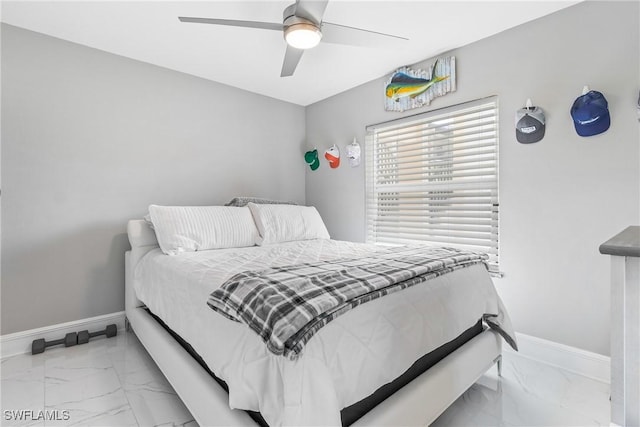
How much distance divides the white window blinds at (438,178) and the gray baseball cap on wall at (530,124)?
19cm

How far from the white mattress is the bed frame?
0.11 m

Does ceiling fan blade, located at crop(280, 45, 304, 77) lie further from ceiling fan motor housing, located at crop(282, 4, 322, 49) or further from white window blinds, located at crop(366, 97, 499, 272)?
white window blinds, located at crop(366, 97, 499, 272)

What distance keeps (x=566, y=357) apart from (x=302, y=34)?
2.60 m

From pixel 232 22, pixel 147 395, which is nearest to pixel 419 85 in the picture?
pixel 232 22

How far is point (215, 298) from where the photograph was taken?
3.78 ft

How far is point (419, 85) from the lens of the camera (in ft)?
8.91

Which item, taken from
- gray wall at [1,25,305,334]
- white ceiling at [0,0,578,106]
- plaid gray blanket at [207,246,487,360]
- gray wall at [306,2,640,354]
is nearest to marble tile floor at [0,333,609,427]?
gray wall at [306,2,640,354]

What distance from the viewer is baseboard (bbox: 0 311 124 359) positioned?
85.6 inches

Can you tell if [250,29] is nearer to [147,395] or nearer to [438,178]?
[438,178]

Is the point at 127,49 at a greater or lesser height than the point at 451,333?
greater

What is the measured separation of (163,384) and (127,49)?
2561 millimetres

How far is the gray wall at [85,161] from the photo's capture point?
7.32ft

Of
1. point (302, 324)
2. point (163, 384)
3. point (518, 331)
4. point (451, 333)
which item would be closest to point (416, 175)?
point (518, 331)

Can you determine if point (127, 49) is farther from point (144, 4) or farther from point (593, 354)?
point (593, 354)
